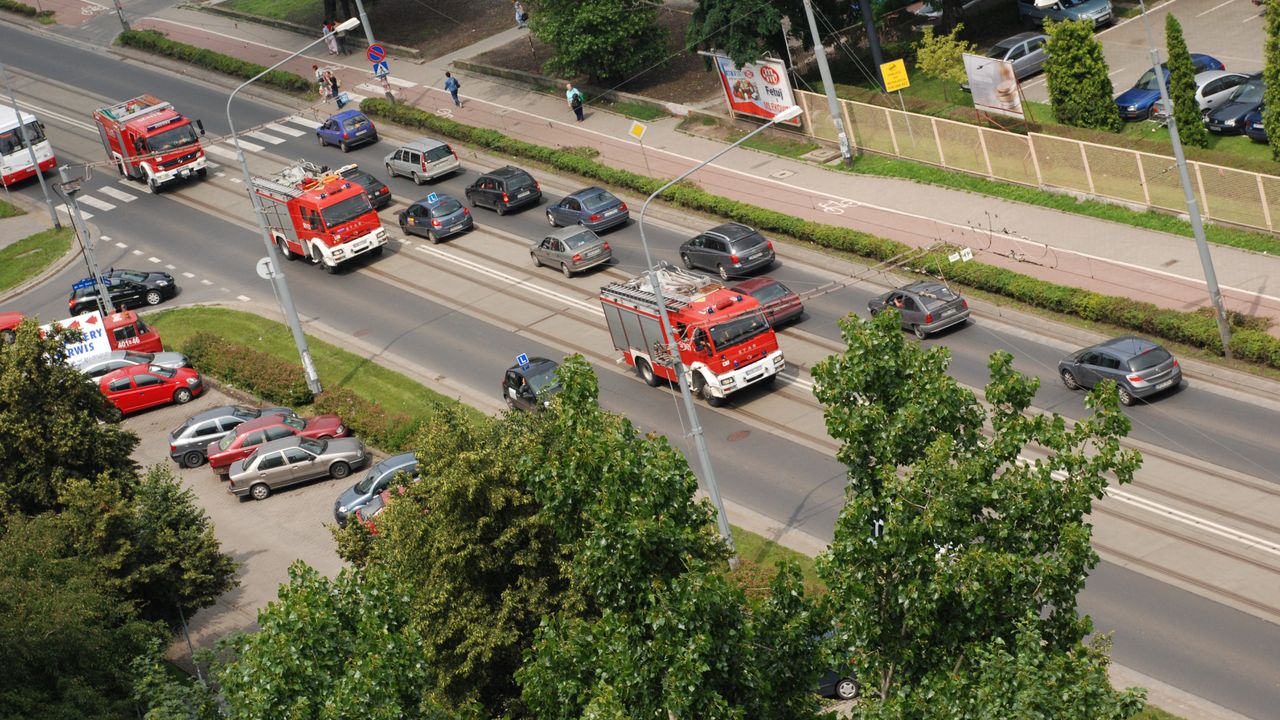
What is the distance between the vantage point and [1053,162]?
50750 millimetres

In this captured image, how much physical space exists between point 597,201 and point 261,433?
17.3 metres

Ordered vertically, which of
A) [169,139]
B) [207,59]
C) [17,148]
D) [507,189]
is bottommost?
[507,189]

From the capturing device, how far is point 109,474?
35125 mm

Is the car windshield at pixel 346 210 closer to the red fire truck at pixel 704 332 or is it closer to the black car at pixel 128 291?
the black car at pixel 128 291

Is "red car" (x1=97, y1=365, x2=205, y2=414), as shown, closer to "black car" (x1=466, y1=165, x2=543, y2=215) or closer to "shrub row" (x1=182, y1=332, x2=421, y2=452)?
"shrub row" (x1=182, y1=332, x2=421, y2=452)

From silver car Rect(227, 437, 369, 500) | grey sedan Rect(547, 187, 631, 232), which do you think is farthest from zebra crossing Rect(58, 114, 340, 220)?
silver car Rect(227, 437, 369, 500)

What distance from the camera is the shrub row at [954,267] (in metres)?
40.2

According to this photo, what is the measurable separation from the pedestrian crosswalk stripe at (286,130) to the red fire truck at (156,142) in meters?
4.26

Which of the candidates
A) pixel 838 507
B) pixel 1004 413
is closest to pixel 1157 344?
pixel 838 507

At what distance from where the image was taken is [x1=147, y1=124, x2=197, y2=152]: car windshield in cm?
Result: 6600

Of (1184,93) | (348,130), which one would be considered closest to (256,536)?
(348,130)

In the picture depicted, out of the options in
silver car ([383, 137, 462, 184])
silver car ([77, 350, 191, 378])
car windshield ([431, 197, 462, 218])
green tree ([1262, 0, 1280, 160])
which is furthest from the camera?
silver car ([383, 137, 462, 184])

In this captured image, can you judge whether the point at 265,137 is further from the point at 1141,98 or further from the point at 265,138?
the point at 1141,98

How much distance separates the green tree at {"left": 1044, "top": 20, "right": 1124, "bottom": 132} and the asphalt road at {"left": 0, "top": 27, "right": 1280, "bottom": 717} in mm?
13127
